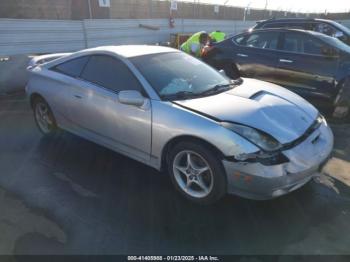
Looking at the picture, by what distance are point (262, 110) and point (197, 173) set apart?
924mm

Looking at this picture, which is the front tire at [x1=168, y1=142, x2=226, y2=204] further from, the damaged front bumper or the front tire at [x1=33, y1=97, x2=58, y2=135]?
the front tire at [x1=33, y1=97, x2=58, y2=135]

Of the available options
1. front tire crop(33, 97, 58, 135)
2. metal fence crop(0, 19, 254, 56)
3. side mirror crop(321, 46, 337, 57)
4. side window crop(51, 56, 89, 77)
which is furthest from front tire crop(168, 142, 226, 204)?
metal fence crop(0, 19, 254, 56)

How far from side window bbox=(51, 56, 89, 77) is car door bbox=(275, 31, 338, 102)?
12.8 feet

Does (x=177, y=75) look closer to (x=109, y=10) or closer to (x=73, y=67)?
(x=73, y=67)

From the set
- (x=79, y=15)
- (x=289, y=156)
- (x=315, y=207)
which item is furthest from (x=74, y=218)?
(x=79, y=15)

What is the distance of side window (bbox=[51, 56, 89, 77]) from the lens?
14.3 feet

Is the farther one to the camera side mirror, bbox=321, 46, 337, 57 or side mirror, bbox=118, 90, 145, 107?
side mirror, bbox=321, 46, 337, 57

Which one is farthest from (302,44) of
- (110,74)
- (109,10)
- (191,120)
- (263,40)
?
(109,10)

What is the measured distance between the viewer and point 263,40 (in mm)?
6812

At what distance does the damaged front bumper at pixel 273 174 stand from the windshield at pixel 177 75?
1.08 metres

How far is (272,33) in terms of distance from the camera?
6.73 m

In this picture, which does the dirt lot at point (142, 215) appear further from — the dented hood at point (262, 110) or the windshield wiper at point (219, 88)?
the windshield wiper at point (219, 88)

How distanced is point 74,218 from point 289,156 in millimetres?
2108

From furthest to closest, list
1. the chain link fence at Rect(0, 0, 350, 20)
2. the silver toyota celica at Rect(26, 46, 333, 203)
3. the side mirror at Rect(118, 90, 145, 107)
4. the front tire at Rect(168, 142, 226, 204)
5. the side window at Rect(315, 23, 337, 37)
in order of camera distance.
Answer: the chain link fence at Rect(0, 0, 350, 20) < the side window at Rect(315, 23, 337, 37) < the side mirror at Rect(118, 90, 145, 107) < the front tire at Rect(168, 142, 226, 204) < the silver toyota celica at Rect(26, 46, 333, 203)
